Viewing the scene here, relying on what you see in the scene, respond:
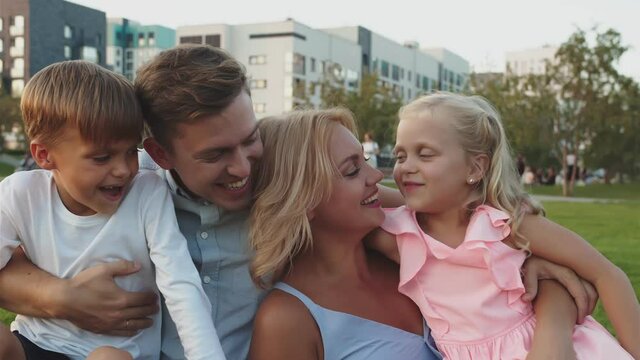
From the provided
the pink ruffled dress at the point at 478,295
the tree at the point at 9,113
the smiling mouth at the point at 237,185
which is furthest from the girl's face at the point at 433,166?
the tree at the point at 9,113

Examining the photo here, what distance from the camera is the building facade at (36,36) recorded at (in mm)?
74375

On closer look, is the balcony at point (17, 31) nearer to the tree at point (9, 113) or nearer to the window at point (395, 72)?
the tree at point (9, 113)

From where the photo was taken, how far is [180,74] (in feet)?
9.21

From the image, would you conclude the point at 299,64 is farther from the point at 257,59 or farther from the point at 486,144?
the point at 486,144

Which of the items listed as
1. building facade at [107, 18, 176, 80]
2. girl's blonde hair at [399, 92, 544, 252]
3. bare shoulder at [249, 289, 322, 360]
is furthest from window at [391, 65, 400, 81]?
bare shoulder at [249, 289, 322, 360]

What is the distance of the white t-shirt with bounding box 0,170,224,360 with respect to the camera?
2.83 m

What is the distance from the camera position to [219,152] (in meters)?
2.82

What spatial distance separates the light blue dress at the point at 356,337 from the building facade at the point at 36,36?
7529cm

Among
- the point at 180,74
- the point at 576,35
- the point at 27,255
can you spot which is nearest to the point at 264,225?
the point at 180,74

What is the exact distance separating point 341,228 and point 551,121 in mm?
33680

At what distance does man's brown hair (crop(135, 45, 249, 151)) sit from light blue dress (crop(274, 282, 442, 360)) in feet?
2.40

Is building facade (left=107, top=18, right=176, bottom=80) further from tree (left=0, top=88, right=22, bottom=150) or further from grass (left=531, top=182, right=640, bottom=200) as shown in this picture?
grass (left=531, top=182, right=640, bottom=200)

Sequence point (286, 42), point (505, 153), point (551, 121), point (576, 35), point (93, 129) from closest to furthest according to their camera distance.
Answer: point (93, 129)
point (505, 153)
point (576, 35)
point (551, 121)
point (286, 42)

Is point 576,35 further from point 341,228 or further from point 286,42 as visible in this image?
point 286,42
